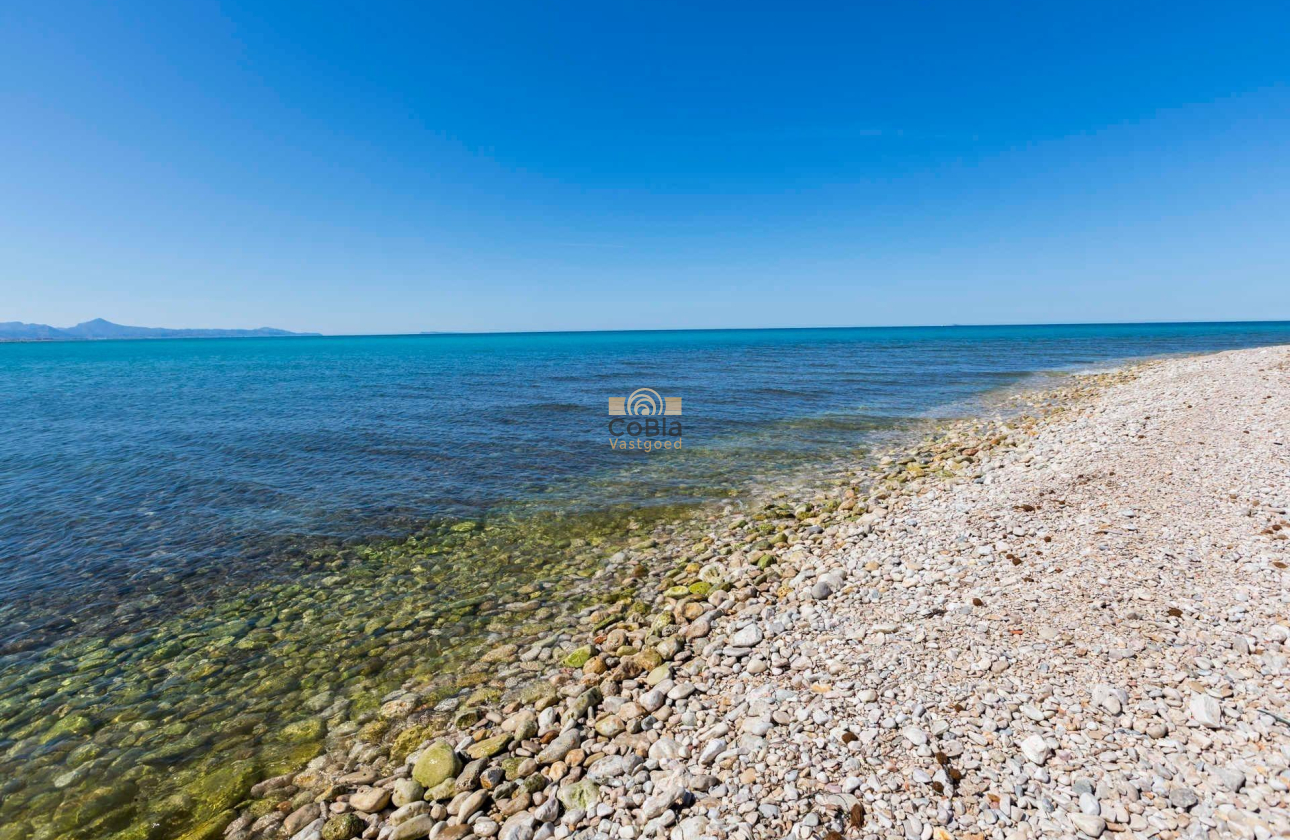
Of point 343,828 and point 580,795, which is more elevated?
point 580,795

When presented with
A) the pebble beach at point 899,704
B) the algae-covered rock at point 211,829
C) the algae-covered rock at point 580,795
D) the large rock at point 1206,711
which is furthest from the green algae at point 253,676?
the large rock at point 1206,711

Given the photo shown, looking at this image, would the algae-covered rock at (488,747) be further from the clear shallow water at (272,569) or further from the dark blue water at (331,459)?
the dark blue water at (331,459)

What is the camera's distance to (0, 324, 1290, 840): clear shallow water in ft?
21.5

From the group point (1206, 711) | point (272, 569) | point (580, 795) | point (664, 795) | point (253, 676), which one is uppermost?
point (1206, 711)

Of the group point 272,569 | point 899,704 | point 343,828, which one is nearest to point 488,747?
point 343,828

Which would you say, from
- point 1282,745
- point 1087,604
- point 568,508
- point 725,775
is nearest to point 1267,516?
point 1087,604

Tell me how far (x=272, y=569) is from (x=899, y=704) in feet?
39.4

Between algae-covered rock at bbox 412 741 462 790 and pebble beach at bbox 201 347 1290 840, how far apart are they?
0.08 feet

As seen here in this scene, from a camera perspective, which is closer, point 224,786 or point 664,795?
point 664,795

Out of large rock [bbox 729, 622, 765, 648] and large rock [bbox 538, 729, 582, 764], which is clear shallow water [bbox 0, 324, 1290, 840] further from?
large rock [bbox 729, 622, 765, 648]

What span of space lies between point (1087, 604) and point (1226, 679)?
154 centimetres

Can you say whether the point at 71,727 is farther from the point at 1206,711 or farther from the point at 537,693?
the point at 1206,711

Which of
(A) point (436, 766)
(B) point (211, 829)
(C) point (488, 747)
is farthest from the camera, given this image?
(C) point (488, 747)

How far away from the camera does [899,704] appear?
527 cm
